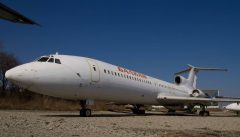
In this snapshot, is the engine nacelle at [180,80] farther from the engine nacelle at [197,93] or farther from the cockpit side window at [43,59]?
the cockpit side window at [43,59]

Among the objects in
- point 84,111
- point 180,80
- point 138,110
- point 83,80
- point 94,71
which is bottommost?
point 138,110

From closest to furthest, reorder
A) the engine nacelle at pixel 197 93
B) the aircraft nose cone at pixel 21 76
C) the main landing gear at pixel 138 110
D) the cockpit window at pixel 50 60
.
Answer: the aircraft nose cone at pixel 21 76
the cockpit window at pixel 50 60
the main landing gear at pixel 138 110
the engine nacelle at pixel 197 93

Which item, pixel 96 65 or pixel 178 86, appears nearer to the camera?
pixel 96 65

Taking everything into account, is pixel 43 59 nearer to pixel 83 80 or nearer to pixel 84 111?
pixel 83 80

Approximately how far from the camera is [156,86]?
2566cm

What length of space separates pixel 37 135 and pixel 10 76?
356 inches

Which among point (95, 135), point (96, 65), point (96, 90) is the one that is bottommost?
point (95, 135)

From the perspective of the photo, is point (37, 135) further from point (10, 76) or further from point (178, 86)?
point (178, 86)

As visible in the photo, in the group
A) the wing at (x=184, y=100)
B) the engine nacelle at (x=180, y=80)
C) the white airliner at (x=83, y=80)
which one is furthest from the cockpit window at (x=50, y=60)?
the engine nacelle at (x=180, y=80)

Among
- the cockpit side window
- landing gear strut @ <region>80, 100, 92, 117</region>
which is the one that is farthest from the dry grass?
the cockpit side window

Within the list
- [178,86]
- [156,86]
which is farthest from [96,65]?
[178,86]

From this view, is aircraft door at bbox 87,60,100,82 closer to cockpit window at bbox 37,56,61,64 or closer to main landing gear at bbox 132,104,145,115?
cockpit window at bbox 37,56,61,64

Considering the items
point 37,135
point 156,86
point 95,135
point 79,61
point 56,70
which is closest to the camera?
point 37,135

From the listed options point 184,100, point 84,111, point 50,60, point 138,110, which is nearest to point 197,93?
point 184,100
